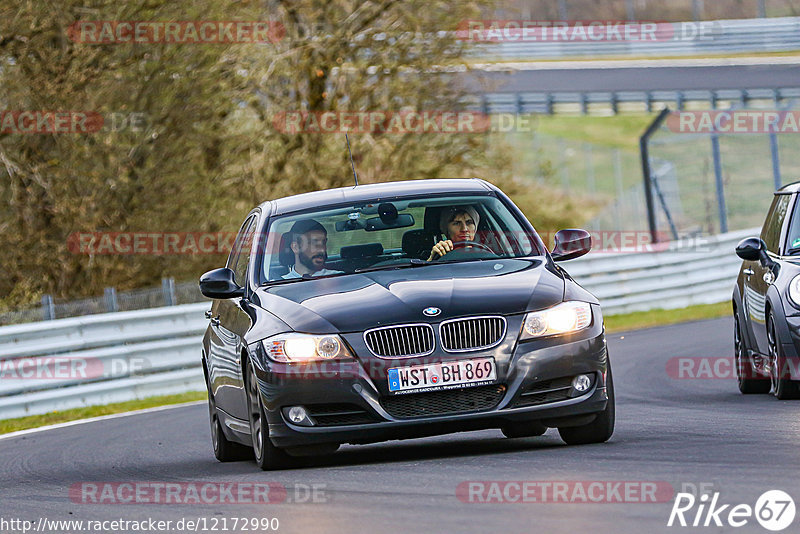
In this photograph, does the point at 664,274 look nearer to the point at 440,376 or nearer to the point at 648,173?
the point at 648,173

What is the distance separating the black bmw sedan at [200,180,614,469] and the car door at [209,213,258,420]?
1.1 inches

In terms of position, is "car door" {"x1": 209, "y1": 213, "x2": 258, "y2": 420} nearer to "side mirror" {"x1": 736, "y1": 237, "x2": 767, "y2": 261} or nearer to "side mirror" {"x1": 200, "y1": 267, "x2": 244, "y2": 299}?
"side mirror" {"x1": 200, "y1": 267, "x2": 244, "y2": 299}

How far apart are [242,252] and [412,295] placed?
2347 millimetres

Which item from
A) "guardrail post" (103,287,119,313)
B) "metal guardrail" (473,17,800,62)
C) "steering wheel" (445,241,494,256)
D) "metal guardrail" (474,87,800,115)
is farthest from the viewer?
"metal guardrail" (473,17,800,62)

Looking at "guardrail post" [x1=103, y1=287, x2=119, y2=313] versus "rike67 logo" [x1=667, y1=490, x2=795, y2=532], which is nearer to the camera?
"rike67 logo" [x1=667, y1=490, x2=795, y2=532]

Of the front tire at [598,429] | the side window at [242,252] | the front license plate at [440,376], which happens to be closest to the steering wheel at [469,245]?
the front tire at [598,429]

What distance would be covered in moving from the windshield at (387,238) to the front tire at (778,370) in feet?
7.45

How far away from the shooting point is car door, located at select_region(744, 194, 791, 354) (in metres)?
11.1

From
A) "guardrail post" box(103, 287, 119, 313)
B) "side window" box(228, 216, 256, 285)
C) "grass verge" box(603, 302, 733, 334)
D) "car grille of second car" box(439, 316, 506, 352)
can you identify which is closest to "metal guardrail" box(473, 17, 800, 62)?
"grass verge" box(603, 302, 733, 334)

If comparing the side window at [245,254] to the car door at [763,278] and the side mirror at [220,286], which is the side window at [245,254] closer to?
the side mirror at [220,286]

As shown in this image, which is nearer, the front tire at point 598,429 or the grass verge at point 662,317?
the front tire at point 598,429

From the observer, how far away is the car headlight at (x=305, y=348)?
8.09 meters

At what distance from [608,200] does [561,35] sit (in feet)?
21.2

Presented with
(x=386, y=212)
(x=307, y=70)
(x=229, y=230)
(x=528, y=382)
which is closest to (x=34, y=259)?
(x=229, y=230)
